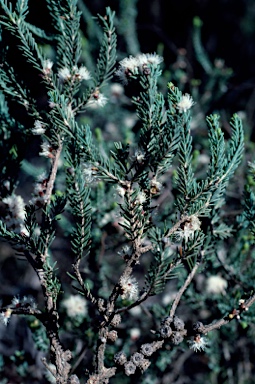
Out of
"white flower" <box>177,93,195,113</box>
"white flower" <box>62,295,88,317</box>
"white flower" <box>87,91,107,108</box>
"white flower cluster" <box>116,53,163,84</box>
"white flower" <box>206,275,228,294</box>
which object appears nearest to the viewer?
"white flower" <box>177,93,195,113</box>

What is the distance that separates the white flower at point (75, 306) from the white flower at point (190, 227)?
1.05 meters

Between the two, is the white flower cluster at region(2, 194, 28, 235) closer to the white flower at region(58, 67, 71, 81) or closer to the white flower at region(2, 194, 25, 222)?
the white flower at region(2, 194, 25, 222)

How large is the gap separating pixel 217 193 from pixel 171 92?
33 cm

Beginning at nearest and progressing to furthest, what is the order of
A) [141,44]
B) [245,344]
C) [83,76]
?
1. [83,76]
2. [245,344]
3. [141,44]

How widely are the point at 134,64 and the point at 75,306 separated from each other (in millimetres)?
1293

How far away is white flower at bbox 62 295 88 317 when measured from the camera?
2.01 metres

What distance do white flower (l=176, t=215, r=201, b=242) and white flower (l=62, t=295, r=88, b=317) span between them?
1.05m

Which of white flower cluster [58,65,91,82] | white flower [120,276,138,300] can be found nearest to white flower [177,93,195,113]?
white flower cluster [58,65,91,82]

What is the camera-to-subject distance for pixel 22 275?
374 centimetres

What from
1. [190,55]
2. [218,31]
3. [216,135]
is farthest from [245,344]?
[218,31]

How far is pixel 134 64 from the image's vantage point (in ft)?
4.21

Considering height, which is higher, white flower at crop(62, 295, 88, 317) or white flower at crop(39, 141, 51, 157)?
white flower at crop(39, 141, 51, 157)

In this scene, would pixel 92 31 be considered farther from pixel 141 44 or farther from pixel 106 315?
pixel 106 315

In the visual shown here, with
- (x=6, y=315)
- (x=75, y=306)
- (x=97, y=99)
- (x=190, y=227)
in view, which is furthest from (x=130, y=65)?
(x=75, y=306)
